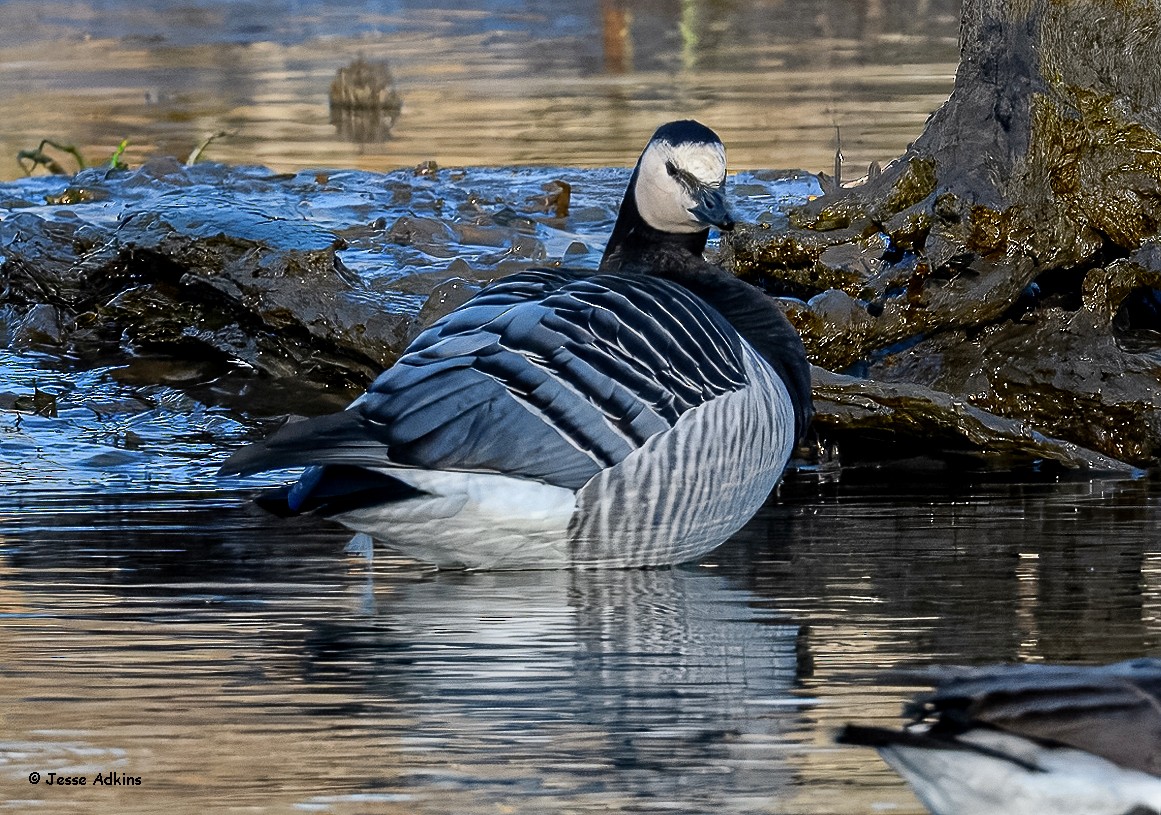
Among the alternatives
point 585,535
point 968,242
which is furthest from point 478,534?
point 968,242

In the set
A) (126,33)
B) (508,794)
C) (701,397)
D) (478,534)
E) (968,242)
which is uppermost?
(126,33)

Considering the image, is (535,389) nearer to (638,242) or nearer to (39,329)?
(638,242)


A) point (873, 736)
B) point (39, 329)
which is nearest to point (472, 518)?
point (873, 736)

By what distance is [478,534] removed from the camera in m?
4.39

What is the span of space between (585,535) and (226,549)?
3.54 ft

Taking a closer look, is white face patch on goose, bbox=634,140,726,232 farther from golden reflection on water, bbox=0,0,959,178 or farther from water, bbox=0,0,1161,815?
golden reflection on water, bbox=0,0,959,178

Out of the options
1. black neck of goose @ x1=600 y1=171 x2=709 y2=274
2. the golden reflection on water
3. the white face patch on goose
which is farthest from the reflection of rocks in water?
the white face patch on goose

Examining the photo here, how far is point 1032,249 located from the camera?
20.9ft

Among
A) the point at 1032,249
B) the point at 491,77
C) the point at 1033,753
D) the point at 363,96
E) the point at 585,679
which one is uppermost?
the point at 491,77

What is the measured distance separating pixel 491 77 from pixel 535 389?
13.2 m

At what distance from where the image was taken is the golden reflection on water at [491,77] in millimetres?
12594

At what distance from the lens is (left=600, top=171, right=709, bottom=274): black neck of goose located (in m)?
5.25

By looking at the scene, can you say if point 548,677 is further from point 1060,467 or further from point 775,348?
point 1060,467

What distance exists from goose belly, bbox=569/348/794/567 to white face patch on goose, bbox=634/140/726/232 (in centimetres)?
66
